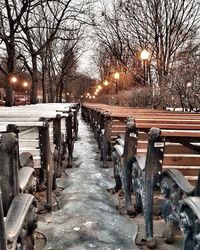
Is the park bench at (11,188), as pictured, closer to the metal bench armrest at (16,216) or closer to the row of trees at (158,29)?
the metal bench armrest at (16,216)

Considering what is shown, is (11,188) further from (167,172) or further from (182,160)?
(182,160)

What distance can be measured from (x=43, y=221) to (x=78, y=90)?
76.4 meters

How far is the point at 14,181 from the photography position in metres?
2.24

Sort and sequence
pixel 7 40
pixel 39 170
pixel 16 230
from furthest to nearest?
1. pixel 7 40
2. pixel 39 170
3. pixel 16 230

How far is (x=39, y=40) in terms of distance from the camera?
31469 mm

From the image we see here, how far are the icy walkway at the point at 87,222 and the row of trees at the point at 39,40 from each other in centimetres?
1222

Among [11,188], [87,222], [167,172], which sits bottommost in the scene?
[87,222]

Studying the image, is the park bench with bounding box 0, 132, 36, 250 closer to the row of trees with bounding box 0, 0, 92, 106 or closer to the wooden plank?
the wooden plank

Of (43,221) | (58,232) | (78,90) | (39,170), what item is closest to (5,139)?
(58,232)

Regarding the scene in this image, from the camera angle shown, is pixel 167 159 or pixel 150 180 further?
pixel 167 159

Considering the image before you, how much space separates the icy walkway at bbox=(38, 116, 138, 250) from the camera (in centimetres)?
380

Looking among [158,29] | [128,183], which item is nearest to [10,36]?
[158,29]

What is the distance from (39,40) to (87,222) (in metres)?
28.7

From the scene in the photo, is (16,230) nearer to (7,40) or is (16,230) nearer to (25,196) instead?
(25,196)
